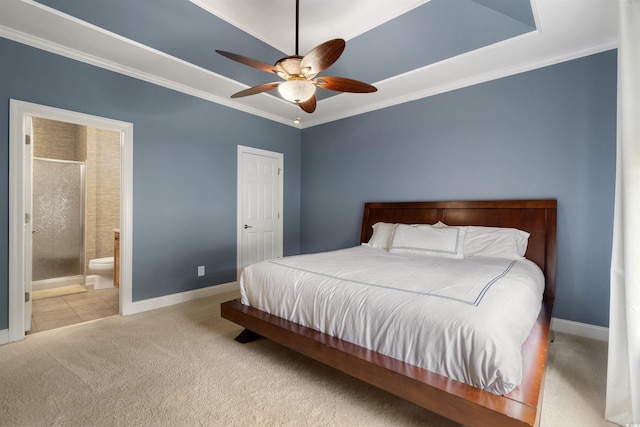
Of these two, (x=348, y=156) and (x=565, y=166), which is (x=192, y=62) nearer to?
(x=348, y=156)

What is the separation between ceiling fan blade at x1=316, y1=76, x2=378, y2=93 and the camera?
2.35 m

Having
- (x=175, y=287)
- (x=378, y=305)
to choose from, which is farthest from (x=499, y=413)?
(x=175, y=287)

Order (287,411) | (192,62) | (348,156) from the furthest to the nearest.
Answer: (348,156), (192,62), (287,411)

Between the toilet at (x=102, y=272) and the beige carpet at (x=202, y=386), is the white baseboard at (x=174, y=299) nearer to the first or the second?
the beige carpet at (x=202, y=386)

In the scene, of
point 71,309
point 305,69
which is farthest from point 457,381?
point 71,309

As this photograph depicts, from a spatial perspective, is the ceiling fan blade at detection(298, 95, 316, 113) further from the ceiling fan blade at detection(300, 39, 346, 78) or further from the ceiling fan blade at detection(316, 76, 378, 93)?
the ceiling fan blade at detection(300, 39, 346, 78)

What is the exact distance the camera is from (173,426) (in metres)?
1.57

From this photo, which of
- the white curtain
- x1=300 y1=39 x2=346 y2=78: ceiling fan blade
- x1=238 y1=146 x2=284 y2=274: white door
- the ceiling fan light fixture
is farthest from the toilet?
the white curtain

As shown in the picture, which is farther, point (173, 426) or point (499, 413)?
point (173, 426)

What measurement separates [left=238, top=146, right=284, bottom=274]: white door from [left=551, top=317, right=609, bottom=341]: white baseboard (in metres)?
3.67

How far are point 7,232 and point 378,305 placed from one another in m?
3.13

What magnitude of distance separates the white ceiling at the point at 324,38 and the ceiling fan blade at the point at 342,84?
67cm

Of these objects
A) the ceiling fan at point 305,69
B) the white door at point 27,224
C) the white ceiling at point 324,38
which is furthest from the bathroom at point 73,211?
the ceiling fan at point 305,69

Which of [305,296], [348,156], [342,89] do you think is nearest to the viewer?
[305,296]
